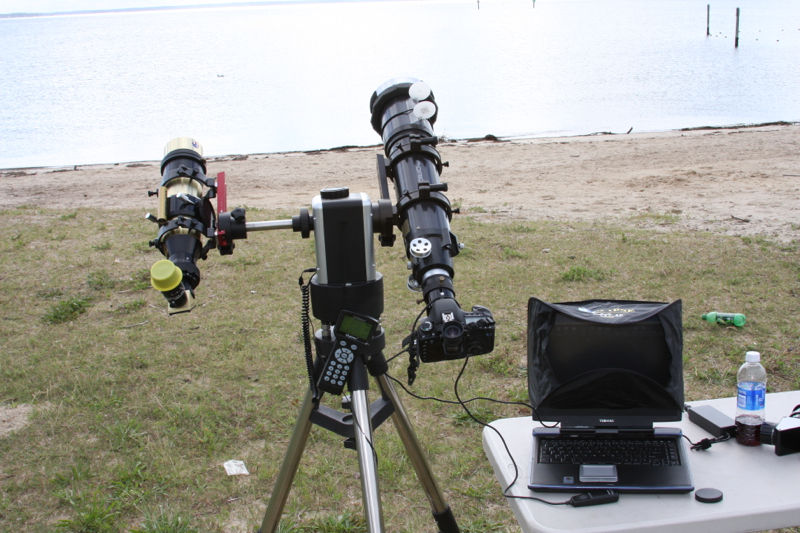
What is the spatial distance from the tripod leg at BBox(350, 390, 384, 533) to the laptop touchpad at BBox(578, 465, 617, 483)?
1.86 feet

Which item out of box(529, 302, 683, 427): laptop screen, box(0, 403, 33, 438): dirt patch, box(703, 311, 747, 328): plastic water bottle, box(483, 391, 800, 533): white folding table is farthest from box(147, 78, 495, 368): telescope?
box(703, 311, 747, 328): plastic water bottle

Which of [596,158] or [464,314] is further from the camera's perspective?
[596,158]

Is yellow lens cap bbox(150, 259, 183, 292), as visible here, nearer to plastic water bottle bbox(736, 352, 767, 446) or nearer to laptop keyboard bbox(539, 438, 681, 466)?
laptop keyboard bbox(539, 438, 681, 466)

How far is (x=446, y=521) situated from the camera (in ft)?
7.95

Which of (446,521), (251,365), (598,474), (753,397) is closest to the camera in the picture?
(598,474)

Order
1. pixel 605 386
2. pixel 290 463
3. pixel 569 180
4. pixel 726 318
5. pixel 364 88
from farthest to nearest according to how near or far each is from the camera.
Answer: pixel 364 88 < pixel 569 180 < pixel 726 318 < pixel 290 463 < pixel 605 386

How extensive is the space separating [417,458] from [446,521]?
0.38 meters

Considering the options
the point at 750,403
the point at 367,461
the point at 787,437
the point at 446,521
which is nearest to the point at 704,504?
the point at 787,437

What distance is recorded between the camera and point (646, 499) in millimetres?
1718

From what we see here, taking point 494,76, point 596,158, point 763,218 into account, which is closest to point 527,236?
point 763,218

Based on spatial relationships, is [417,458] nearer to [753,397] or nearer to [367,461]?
[367,461]

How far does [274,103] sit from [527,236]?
67.3ft

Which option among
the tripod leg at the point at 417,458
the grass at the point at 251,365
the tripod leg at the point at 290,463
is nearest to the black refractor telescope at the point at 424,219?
the tripod leg at the point at 417,458

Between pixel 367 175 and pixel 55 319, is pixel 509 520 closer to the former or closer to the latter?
pixel 55 319
